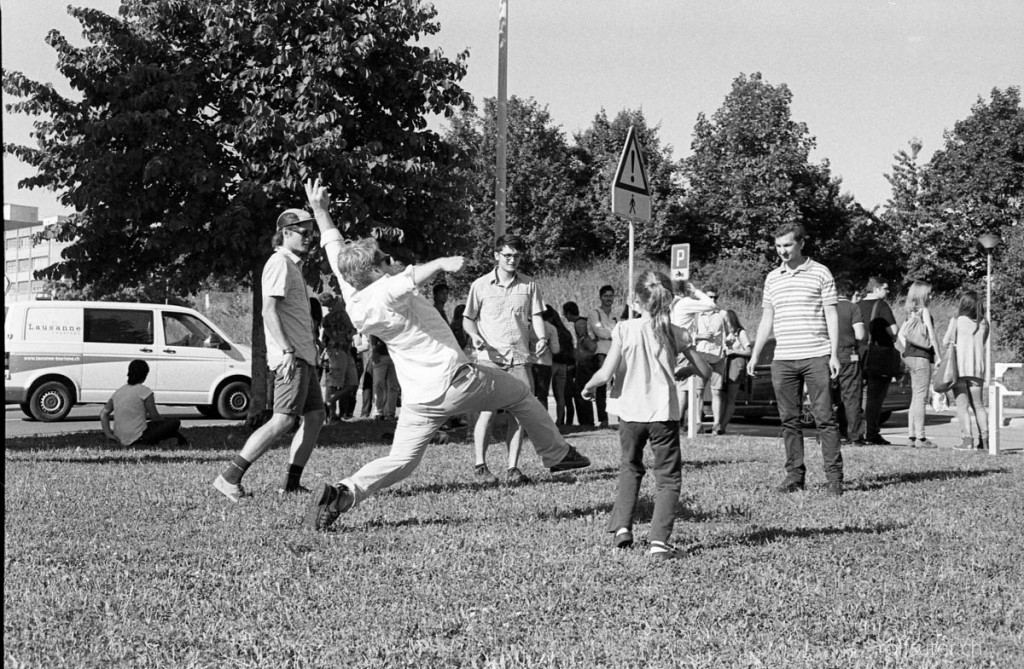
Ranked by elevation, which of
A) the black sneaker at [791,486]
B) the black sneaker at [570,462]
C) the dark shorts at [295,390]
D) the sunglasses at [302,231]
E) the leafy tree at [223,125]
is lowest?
the black sneaker at [791,486]

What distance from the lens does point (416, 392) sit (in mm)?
5840

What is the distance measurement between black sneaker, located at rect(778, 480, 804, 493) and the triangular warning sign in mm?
3496

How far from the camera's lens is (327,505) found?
563 cm

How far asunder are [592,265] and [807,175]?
1202cm

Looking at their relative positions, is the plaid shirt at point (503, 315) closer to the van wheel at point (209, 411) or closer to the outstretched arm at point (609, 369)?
the outstretched arm at point (609, 369)

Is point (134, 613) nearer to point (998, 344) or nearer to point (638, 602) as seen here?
point (638, 602)

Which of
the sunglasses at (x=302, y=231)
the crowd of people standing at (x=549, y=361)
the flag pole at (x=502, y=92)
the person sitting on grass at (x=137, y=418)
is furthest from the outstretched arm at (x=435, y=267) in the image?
the flag pole at (x=502, y=92)

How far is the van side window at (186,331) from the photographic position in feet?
59.9

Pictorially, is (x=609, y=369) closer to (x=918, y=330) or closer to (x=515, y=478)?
(x=515, y=478)

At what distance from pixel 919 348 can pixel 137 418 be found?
8617 millimetres

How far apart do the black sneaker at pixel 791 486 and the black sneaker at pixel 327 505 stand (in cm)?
327

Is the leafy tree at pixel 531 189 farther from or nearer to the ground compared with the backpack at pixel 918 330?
farther from the ground

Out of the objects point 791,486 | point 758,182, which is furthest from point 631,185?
point 758,182

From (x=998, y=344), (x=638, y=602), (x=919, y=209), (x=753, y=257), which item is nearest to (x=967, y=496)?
(x=638, y=602)
